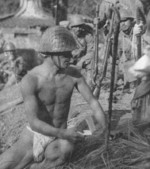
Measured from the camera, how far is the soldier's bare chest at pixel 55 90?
126 inches

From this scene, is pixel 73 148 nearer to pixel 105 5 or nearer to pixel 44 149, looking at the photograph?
pixel 44 149

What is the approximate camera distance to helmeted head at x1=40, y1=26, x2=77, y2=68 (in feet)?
9.82

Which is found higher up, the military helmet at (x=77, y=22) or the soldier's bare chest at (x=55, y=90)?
the soldier's bare chest at (x=55, y=90)

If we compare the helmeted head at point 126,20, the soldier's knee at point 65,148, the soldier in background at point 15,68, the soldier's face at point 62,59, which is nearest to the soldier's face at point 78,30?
the helmeted head at point 126,20

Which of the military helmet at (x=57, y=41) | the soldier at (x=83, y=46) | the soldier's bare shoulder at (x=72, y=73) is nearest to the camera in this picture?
the military helmet at (x=57, y=41)

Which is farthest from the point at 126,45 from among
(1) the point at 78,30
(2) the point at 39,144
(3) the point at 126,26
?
(2) the point at 39,144

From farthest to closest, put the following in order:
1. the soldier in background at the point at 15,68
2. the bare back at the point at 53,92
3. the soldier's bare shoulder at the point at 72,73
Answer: the soldier in background at the point at 15,68, the soldier's bare shoulder at the point at 72,73, the bare back at the point at 53,92

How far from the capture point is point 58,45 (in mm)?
2980

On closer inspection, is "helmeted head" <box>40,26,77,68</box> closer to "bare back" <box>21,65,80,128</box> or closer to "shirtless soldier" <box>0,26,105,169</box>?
"shirtless soldier" <box>0,26,105,169</box>

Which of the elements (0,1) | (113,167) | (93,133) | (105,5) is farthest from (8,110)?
(0,1)

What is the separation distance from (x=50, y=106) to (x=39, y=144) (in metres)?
0.37

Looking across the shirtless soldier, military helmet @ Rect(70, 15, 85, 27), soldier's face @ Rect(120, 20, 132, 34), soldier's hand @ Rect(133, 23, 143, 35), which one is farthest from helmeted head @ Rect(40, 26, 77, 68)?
military helmet @ Rect(70, 15, 85, 27)

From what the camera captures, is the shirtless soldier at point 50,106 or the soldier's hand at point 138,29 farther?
the soldier's hand at point 138,29

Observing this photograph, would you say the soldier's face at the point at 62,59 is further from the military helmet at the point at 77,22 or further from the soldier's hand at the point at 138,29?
the military helmet at the point at 77,22
